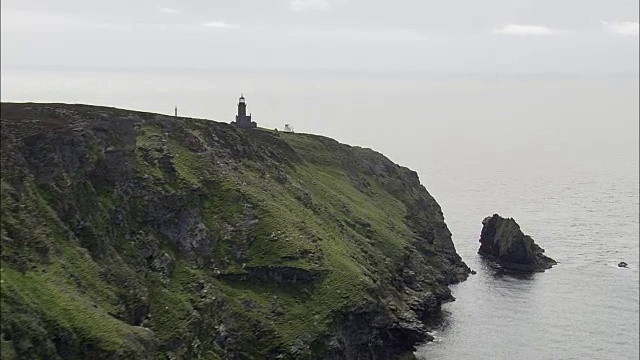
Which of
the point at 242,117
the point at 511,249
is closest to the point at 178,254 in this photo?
the point at 242,117

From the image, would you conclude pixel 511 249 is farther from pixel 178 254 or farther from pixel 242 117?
pixel 178 254

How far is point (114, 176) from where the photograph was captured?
91062mm

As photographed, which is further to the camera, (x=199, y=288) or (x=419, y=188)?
(x=419, y=188)

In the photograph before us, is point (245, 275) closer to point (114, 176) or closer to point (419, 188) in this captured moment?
point (114, 176)

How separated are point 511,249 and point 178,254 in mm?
96951

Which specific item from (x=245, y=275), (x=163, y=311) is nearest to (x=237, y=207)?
(x=245, y=275)

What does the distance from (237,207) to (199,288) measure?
1934cm

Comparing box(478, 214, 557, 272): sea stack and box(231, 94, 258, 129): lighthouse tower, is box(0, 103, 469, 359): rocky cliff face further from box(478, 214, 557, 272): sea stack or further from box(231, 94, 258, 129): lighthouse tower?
box(478, 214, 557, 272): sea stack

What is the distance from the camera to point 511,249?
16538 centimetres

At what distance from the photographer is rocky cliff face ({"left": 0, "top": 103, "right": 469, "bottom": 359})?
66.6 metres

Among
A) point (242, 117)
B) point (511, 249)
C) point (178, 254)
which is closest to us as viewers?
point (178, 254)

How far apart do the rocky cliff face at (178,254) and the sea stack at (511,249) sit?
3520 cm

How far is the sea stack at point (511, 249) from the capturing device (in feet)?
533

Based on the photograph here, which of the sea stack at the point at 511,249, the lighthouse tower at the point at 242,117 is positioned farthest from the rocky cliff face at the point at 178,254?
the sea stack at the point at 511,249
